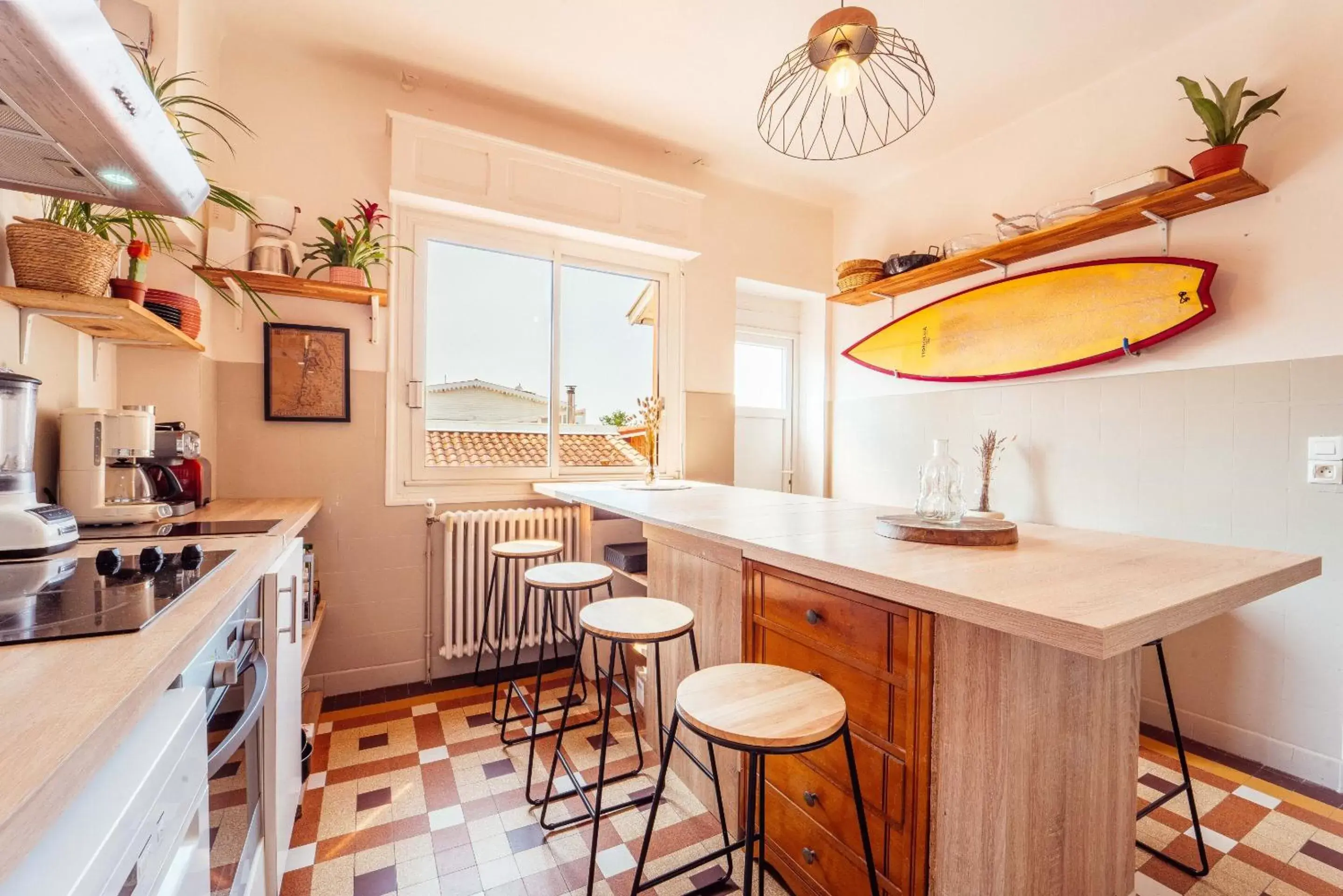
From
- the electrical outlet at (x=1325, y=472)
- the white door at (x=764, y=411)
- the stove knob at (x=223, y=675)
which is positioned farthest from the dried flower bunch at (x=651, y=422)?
the electrical outlet at (x=1325, y=472)

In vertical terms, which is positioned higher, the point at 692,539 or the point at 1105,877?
the point at 692,539

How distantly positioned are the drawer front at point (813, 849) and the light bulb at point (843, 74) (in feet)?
6.49

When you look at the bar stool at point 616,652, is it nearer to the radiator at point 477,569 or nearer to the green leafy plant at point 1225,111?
the radiator at point 477,569

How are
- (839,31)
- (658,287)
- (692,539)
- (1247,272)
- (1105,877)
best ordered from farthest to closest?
(658,287) → (1247,272) → (692,539) → (839,31) → (1105,877)

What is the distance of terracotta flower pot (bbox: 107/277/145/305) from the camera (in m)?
1.62

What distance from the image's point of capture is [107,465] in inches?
66.4

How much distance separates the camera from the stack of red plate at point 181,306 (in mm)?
1887

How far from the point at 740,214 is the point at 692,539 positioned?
267 cm

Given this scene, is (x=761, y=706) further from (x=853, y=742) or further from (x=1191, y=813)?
(x=1191, y=813)

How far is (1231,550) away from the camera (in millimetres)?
1393

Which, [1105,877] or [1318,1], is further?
A: [1318,1]

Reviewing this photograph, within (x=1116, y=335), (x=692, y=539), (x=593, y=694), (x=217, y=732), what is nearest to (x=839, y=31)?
(x=692, y=539)

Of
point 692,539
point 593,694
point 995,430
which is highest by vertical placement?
point 995,430

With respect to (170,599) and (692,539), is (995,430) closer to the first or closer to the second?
(692,539)
